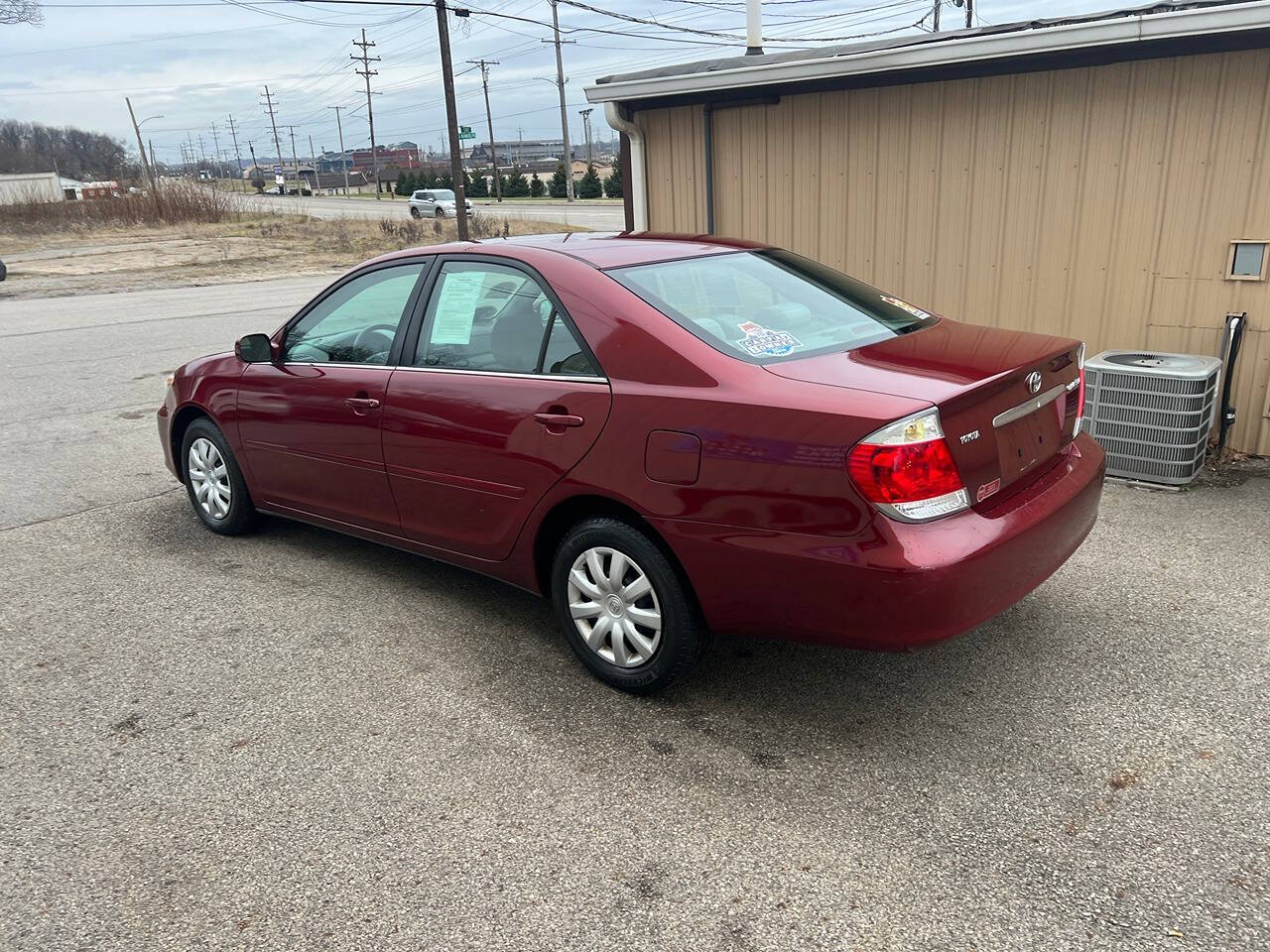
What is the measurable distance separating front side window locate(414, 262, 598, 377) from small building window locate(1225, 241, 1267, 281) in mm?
4282

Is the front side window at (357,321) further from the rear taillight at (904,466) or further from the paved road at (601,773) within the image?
the rear taillight at (904,466)

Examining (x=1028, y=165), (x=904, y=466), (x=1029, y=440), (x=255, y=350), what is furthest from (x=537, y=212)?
(x=904, y=466)

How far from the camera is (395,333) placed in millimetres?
4156

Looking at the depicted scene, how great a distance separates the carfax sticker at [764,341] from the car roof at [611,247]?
1.87 feet

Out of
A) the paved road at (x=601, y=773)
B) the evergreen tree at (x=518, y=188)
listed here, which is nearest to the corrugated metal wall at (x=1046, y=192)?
the paved road at (x=601, y=773)

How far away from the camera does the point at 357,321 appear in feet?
14.4

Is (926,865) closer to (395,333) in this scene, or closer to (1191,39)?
(395,333)

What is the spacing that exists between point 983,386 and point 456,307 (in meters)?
2.09

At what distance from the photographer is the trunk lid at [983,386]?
114 inches

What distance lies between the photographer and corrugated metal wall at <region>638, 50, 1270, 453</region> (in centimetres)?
557

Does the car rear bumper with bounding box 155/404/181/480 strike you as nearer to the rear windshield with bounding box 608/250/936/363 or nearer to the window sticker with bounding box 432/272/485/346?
the window sticker with bounding box 432/272/485/346

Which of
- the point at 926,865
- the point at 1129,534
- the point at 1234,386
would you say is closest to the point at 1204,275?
the point at 1234,386

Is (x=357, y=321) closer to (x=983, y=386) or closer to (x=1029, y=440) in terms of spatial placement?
(x=983, y=386)

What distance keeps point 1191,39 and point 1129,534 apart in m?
2.77
